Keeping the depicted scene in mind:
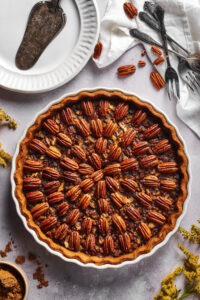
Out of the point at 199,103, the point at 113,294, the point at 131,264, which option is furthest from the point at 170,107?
the point at 113,294

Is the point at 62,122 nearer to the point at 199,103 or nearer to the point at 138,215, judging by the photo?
the point at 138,215

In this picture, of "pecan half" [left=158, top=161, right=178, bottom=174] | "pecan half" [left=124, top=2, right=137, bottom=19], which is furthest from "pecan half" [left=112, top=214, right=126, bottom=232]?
"pecan half" [left=124, top=2, right=137, bottom=19]

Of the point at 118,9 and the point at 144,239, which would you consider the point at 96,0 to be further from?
the point at 144,239

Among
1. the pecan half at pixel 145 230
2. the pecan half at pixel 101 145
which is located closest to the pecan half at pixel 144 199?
the pecan half at pixel 145 230

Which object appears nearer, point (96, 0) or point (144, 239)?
point (144, 239)

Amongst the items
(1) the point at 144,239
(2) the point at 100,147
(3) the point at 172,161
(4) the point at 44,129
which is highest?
(4) the point at 44,129

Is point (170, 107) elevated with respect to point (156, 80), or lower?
lower
